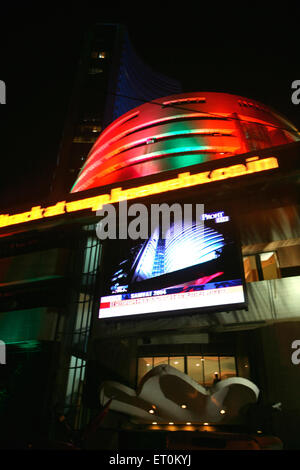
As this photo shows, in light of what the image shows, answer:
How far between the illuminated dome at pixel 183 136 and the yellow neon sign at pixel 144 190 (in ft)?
8.85

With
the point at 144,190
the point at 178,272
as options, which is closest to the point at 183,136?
the point at 144,190

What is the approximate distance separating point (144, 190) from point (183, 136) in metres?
5.37

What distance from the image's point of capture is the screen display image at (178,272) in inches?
411

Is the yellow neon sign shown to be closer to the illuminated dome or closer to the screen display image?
the screen display image

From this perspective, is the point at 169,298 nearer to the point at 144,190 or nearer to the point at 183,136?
the point at 144,190

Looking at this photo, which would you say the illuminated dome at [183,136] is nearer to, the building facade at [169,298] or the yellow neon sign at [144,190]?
the building facade at [169,298]

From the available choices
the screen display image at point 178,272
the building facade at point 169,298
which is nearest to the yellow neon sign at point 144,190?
the building facade at point 169,298

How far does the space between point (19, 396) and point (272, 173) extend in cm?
1440

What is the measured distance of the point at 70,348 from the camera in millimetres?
14102

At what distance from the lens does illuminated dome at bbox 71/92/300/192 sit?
1628 cm

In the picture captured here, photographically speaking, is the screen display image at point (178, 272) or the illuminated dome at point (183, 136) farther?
the illuminated dome at point (183, 136)

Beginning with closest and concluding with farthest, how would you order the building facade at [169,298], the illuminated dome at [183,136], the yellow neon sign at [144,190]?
the building facade at [169,298] → the yellow neon sign at [144,190] → the illuminated dome at [183,136]

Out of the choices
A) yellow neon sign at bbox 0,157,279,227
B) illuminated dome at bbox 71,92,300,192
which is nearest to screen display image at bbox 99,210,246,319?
yellow neon sign at bbox 0,157,279,227

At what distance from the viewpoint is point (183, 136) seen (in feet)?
57.7
